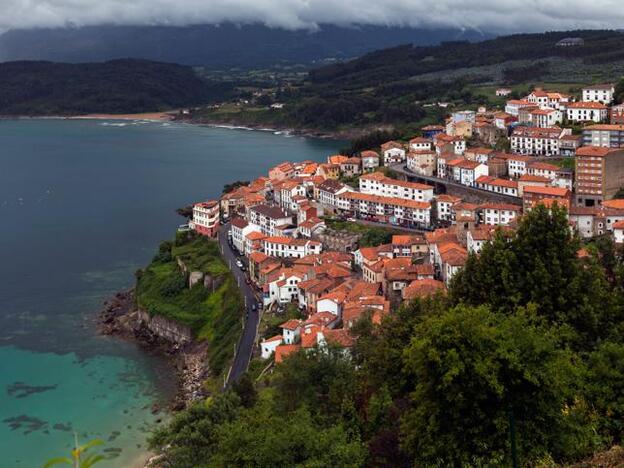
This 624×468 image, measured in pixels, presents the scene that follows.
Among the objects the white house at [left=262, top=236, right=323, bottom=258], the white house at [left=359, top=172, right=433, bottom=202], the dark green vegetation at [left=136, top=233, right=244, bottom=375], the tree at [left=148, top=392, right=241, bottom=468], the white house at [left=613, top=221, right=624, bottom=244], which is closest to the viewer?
the tree at [left=148, top=392, right=241, bottom=468]

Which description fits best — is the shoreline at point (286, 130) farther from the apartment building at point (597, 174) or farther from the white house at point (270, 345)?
the white house at point (270, 345)

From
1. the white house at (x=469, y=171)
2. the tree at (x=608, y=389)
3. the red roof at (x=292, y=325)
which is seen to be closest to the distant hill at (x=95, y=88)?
the white house at (x=469, y=171)

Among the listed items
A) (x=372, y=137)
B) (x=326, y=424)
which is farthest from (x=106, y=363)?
(x=372, y=137)

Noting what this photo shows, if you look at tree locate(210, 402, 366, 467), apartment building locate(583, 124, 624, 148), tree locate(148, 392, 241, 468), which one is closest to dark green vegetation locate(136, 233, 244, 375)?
tree locate(148, 392, 241, 468)

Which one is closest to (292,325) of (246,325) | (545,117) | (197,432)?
(246,325)

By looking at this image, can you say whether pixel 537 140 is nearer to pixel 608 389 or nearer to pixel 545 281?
pixel 545 281

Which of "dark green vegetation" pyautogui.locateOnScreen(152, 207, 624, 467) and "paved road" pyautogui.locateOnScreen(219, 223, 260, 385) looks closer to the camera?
"dark green vegetation" pyautogui.locateOnScreen(152, 207, 624, 467)

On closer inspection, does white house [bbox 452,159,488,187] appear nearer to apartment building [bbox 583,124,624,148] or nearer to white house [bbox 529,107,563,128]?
apartment building [bbox 583,124,624,148]
